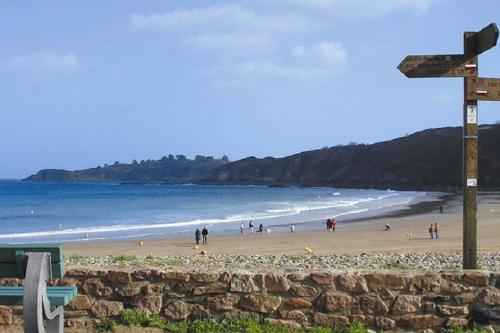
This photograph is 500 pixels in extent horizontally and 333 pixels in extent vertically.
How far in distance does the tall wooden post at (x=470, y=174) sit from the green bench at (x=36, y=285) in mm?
3656

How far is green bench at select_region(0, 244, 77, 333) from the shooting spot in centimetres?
357

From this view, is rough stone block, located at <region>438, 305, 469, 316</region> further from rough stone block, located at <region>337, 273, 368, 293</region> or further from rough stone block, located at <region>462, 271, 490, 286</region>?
rough stone block, located at <region>337, 273, 368, 293</region>

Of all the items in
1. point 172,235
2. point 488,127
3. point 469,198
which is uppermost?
point 488,127

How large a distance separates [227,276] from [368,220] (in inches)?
1305

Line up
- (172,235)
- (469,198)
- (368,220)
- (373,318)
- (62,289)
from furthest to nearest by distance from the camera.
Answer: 1. (368,220)
2. (172,235)
3. (469,198)
4. (373,318)
5. (62,289)

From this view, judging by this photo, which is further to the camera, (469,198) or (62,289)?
(469,198)

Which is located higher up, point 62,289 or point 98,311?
point 62,289

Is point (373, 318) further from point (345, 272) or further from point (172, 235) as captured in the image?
point (172, 235)

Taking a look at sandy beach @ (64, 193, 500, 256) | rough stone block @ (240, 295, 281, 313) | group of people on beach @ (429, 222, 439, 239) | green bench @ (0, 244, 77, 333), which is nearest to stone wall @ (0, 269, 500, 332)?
rough stone block @ (240, 295, 281, 313)

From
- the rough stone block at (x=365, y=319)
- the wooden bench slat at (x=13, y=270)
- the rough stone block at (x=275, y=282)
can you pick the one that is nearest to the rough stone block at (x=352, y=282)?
the rough stone block at (x=365, y=319)

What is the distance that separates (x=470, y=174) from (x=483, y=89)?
82 centimetres

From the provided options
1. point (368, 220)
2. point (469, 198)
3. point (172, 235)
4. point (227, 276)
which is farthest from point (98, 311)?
point (368, 220)

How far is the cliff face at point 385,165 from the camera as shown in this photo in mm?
114500

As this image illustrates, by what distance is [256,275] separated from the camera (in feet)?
16.2
